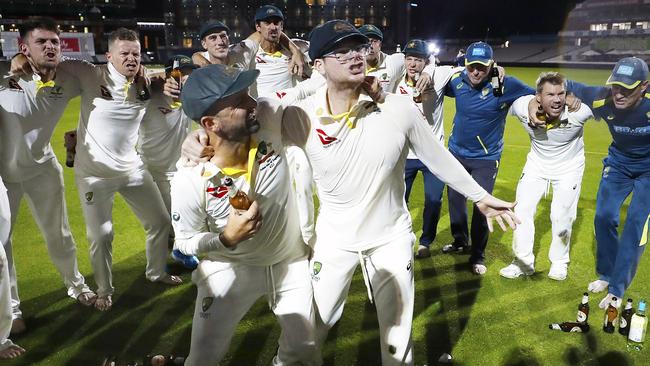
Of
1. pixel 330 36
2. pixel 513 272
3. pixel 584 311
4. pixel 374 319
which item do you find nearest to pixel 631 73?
pixel 584 311

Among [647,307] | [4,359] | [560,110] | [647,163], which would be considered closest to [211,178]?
[4,359]

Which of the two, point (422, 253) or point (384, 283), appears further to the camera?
point (422, 253)

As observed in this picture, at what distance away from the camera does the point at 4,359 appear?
434 centimetres

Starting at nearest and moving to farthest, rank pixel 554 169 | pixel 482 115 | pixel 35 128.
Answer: pixel 35 128, pixel 554 169, pixel 482 115

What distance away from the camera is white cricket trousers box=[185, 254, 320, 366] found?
10.2 feet

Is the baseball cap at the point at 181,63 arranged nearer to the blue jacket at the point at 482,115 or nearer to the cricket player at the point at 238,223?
the cricket player at the point at 238,223

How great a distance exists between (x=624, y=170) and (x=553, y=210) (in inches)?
34.5

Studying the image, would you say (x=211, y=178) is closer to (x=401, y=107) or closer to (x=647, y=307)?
(x=401, y=107)

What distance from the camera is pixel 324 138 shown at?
3072 millimetres

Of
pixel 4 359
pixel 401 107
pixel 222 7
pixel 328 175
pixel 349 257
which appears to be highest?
pixel 222 7

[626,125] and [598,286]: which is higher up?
[626,125]

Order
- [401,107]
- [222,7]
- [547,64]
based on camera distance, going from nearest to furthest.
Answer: [401,107]
[547,64]
[222,7]

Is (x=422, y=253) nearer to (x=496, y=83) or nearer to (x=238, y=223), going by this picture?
(x=496, y=83)

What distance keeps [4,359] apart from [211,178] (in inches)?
121
